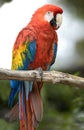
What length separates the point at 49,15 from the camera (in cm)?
349

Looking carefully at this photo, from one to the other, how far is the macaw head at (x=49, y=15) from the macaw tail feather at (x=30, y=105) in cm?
31

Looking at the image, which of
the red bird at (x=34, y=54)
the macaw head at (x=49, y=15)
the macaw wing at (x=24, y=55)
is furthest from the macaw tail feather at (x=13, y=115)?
the macaw head at (x=49, y=15)

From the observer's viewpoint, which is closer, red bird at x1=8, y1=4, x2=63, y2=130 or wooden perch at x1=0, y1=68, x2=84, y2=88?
wooden perch at x1=0, y1=68, x2=84, y2=88

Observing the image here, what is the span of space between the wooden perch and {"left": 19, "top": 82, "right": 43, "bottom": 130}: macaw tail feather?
0.67ft

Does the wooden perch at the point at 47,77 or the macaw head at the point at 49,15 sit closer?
the wooden perch at the point at 47,77

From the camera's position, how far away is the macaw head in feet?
11.3

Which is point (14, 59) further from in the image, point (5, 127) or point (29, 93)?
point (5, 127)

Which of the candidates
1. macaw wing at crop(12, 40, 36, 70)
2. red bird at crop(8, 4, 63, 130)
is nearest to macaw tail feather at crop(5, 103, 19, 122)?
red bird at crop(8, 4, 63, 130)

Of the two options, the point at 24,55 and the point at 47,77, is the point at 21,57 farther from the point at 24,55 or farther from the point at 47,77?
the point at 47,77

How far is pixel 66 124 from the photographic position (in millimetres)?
4223

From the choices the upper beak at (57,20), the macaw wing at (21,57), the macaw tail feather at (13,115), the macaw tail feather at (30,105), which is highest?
the upper beak at (57,20)

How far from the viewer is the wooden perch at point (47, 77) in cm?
326

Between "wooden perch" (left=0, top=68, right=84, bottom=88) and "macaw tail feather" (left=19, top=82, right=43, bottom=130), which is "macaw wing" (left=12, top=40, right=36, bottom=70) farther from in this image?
"wooden perch" (left=0, top=68, right=84, bottom=88)

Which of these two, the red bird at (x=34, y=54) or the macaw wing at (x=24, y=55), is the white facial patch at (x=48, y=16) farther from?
the macaw wing at (x=24, y=55)
